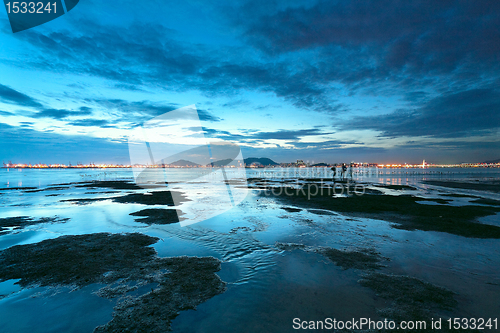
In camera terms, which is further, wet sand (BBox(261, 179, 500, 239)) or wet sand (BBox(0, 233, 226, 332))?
wet sand (BBox(261, 179, 500, 239))

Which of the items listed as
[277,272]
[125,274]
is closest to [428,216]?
[277,272]

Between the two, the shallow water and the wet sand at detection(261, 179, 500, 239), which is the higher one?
the shallow water

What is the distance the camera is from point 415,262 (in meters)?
7.50

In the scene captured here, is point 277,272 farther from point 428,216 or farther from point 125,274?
point 428,216

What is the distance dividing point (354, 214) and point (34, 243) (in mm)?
17917

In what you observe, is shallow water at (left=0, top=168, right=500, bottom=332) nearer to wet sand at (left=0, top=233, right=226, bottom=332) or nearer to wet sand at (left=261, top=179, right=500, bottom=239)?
wet sand at (left=0, top=233, right=226, bottom=332)

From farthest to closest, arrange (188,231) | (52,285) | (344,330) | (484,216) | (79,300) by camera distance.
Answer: (484,216)
(188,231)
(52,285)
(79,300)
(344,330)

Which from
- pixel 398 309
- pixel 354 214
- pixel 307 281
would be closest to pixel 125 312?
pixel 307 281

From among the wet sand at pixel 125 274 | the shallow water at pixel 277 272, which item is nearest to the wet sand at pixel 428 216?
the shallow water at pixel 277 272

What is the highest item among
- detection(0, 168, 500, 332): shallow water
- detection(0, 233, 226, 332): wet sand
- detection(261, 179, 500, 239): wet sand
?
detection(0, 233, 226, 332): wet sand

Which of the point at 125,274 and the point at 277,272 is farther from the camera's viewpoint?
the point at 277,272

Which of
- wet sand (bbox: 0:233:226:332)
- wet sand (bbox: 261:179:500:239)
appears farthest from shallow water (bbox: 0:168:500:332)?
wet sand (bbox: 261:179:500:239)

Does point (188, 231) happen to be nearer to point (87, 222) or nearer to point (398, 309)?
point (87, 222)

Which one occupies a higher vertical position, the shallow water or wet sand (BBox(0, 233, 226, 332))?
wet sand (BBox(0, 233, 226, 332))
